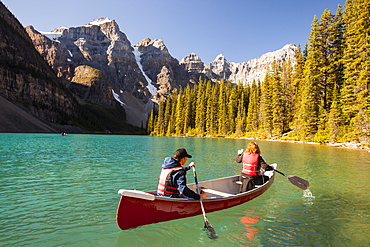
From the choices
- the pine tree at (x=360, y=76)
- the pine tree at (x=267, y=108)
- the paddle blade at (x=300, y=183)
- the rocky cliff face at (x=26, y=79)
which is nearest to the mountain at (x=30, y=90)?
the rocky cliff face at (x=26, y=79)

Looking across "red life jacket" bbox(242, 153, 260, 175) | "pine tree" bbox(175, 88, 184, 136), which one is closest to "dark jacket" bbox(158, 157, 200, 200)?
"red life jacket" bbox(242, 153, 260, 175)

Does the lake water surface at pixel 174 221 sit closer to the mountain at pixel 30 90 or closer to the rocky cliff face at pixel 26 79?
the mountain at pixel 30 90

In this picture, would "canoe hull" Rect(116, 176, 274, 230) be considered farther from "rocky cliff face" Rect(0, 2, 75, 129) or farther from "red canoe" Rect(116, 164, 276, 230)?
"rocky cliff face" Rect(0, 2, 75, 129)

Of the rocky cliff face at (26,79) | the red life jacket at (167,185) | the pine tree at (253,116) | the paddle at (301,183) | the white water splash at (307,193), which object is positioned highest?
the rocky cliff face at (26,79)

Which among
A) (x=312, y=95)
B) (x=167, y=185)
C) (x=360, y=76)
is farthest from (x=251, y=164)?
(x=312, y=95)

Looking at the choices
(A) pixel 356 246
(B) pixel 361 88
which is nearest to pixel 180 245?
(A) pixel 356 246

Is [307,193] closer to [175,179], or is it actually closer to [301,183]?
[301,183]

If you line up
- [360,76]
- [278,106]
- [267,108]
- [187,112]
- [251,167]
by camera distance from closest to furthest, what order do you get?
[251,167]
[360,76]
[278,106]
[267,108]
[187,112]

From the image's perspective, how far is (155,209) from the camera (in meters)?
6.66

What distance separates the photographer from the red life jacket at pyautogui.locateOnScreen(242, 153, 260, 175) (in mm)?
9922

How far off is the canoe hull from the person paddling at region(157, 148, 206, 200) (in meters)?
0.29

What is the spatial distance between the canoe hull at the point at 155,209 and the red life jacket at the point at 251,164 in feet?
8.49

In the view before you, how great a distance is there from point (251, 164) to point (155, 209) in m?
5.17

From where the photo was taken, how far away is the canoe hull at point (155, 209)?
6180 millimetres
